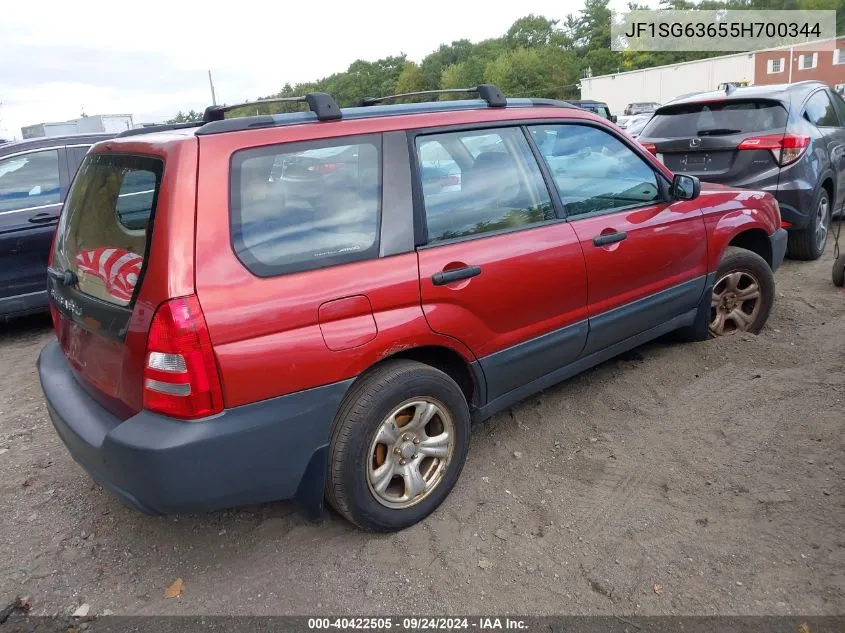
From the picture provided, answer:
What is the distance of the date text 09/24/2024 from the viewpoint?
7.69 feet

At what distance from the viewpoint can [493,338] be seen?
3064 mm

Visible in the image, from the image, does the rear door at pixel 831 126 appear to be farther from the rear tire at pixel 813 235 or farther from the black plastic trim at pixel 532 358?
the black plastic trim at pixel 532 358

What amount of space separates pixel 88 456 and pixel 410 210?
1594 millimetres

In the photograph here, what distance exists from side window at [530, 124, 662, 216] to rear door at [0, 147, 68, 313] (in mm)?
4425

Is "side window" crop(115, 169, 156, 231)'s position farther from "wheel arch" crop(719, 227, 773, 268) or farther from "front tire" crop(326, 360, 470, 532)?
"wheel arch" crop(719, 227, 773, 268)

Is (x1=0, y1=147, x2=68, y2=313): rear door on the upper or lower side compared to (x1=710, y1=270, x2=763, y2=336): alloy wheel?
upper

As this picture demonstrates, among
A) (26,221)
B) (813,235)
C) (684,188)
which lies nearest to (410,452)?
(684,188)

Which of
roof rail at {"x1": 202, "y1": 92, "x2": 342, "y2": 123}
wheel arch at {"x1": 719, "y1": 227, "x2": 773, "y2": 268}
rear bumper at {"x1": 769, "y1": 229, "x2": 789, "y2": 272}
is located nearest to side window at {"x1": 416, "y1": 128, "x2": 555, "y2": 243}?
roof rail at {"x1": 202, "y1": 92, "x2": 342, "y2": 123}

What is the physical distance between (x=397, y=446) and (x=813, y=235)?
18.3 ft

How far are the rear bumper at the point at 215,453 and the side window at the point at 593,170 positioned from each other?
171 cm

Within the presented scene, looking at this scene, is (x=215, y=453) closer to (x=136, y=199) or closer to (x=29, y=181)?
(x=136, y=199)

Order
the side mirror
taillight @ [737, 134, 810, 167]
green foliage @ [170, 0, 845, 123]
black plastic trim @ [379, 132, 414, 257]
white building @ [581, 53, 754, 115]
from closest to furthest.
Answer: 1. black plastic trim @ [379, 132, 414, 257]
2. the side mirror
3. taillight @ [737, 134, 810, 167]
4. white building @ [581, 53, 754, 115]
5. green foliage @ [170, 0, 845, 123]

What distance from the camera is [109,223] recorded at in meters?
2.69

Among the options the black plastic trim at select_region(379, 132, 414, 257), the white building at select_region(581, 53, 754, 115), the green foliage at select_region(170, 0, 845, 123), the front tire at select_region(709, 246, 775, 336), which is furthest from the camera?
the green foliage at select_region(170, 0, 845, 123)
